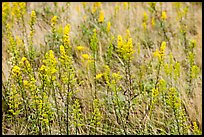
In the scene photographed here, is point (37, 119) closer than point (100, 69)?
Yes

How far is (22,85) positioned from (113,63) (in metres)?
1.49

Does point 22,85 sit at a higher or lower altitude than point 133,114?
higher

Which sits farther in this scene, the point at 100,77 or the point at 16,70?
the point at 100,77

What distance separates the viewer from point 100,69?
12.3 feet

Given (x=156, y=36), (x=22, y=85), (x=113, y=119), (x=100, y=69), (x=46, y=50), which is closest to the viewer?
(x=22, y=85)

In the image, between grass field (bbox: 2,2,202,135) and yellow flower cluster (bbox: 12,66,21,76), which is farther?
grass field (bbox: 2,2,202,135)

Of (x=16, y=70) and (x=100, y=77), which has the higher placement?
(x=100, y=77)

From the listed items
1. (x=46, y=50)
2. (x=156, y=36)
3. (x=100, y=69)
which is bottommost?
(x=100, y=69)

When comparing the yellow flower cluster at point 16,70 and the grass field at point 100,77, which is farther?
the grass field at point 100,77

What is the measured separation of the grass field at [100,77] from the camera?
2.70m

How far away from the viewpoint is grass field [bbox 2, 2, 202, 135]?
2701mm

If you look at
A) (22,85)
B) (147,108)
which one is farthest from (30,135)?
(147,108)

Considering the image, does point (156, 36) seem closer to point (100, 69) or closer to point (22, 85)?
point (100, 69)

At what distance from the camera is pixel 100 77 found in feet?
11.4
